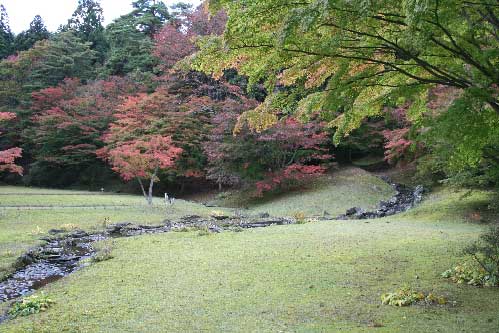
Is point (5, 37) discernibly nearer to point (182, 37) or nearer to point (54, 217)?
point (182, 37)

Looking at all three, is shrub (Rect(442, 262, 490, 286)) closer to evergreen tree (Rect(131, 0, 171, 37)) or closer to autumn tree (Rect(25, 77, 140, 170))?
autumn tree (Rect(25, 77, 140, 170))

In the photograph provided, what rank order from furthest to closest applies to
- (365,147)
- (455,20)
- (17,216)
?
(365,147) < (17,216) < (455,20)

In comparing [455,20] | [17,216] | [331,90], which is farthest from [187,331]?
[17,216]

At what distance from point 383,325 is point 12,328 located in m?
5.01

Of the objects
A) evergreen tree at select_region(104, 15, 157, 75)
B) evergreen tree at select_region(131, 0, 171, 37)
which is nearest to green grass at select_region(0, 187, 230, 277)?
evergreen tree at select_region(104, 15, 157, 75)

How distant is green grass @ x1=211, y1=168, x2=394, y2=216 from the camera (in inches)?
910

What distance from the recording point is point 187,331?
5551 millimetres

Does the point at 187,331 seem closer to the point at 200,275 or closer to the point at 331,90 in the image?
the point at 200,275

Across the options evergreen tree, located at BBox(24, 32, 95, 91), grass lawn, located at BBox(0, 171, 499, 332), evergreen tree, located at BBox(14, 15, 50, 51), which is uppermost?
evergreen tree, located at BBox(14, 15, 50, 51)

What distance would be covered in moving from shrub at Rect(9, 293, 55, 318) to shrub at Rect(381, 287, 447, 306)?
5.33m

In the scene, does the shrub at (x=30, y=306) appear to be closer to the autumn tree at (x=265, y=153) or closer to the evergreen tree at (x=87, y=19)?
the autumn tree at (x=265, y=153)

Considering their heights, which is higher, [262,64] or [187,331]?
[262,64]

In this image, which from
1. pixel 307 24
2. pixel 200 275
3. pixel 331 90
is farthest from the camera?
pixel 200 275

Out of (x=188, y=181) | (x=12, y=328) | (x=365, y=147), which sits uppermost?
(x=365, y=147)
